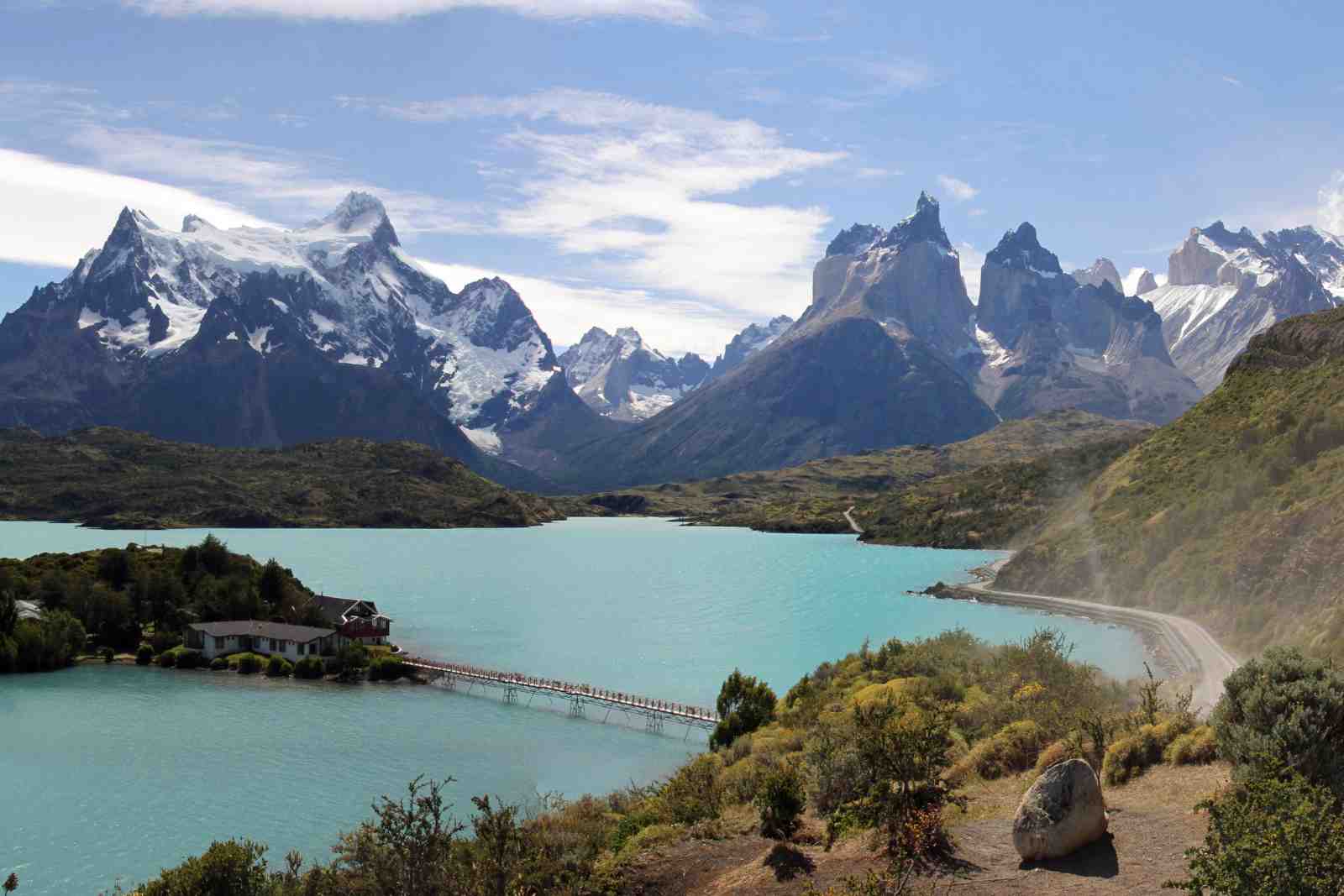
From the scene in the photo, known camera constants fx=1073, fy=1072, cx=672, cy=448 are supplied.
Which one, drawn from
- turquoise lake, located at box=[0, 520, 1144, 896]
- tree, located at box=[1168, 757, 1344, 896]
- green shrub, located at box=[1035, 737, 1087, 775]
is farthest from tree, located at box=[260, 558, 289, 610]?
tree, located at box=[1168, 757, 1344, 896]

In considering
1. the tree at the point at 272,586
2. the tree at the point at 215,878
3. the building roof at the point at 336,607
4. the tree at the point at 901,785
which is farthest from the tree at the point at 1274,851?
the tree at the point at 272,586

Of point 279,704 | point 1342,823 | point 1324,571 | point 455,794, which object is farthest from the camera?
point 279,704

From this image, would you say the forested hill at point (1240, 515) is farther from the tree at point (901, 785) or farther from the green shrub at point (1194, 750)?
the tree at point (901, 785)

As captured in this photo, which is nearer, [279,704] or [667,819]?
[667,819]

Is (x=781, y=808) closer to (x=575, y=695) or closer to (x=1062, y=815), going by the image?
(x=1062, y=815)

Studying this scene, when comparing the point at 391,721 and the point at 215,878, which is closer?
the point at 215,878

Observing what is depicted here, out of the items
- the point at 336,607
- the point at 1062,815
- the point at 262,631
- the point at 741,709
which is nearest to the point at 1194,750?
the point at 1062,815

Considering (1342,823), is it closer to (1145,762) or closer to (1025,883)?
(1025,883)

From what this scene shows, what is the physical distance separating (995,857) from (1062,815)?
1700 millimetres

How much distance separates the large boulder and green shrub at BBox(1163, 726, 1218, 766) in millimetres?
5313

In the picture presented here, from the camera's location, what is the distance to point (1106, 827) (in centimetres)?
2128

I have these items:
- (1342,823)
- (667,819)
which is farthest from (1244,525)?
(1342,823)

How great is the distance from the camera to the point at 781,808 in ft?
81.8

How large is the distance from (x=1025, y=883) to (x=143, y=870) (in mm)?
34996
